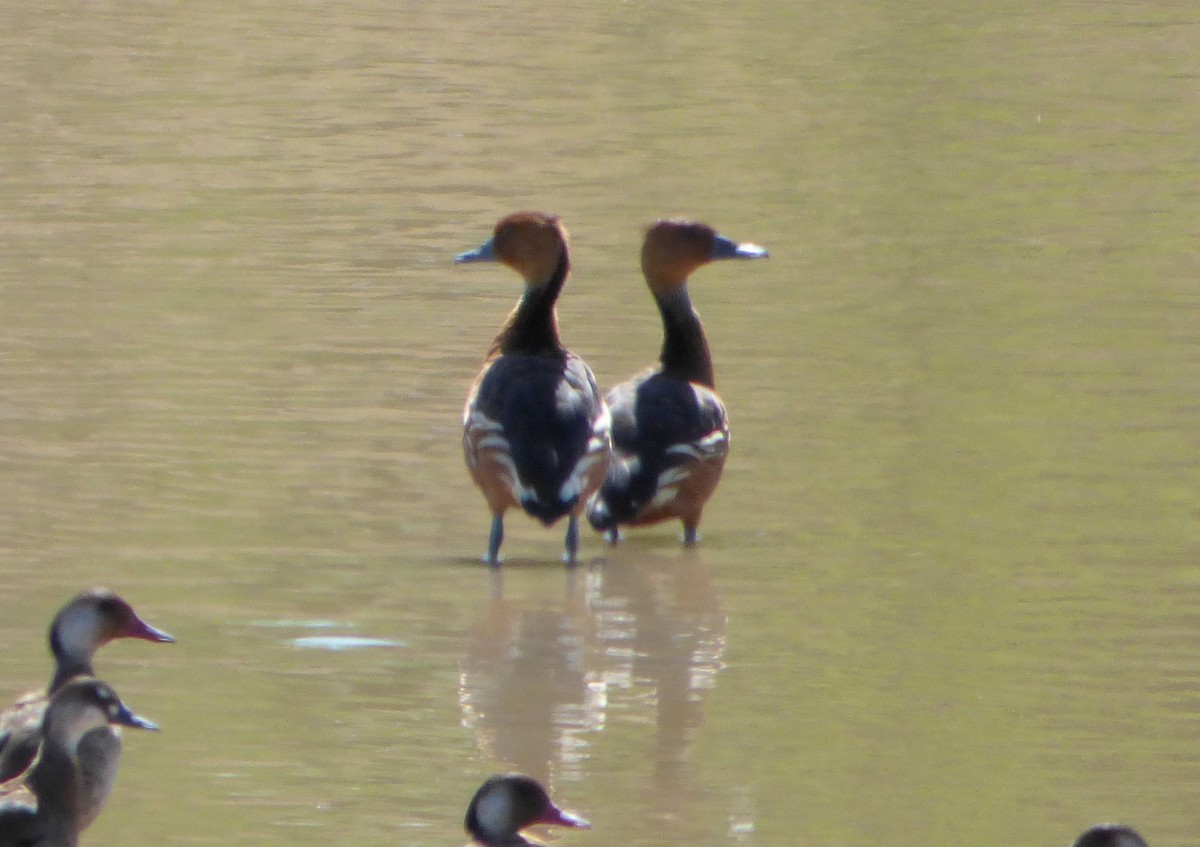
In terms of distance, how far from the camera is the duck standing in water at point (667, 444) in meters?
10.3

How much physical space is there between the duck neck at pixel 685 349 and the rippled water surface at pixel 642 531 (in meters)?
0.47

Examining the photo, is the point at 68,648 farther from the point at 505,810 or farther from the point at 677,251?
the point at 677,251

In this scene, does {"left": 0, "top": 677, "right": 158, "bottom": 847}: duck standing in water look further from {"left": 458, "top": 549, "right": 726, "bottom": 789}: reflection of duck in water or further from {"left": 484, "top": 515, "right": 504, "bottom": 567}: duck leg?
{"left": 484, "top": 515, "right": 504, "bottom": 567}: duck leg

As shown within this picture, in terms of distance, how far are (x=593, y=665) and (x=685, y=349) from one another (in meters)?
2.82

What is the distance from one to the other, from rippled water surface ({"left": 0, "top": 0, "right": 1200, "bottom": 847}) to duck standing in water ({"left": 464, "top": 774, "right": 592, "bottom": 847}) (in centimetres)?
63

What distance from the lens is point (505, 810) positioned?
6070mm

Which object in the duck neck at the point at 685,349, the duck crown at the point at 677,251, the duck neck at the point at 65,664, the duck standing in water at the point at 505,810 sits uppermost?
the duck crown at the point at 677,251

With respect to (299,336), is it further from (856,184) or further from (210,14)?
(210,14)

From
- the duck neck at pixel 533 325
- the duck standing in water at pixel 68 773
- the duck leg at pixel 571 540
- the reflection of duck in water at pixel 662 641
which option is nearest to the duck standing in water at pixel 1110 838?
the reflection of duck in water at pixel 662 641

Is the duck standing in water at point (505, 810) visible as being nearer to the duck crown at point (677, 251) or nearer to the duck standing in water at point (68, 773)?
the duck standing in water at point (68, 773)

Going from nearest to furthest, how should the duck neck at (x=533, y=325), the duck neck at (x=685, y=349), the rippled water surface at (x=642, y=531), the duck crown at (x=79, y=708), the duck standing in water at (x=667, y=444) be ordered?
the duck crown at (x=79, y=708)
the rippled water surface at (x=642, y=531)
the duck standing in water at (x=667, y=444)
the duck neck at (x=533, y=325)
the duck neck at (x=685, y=349)

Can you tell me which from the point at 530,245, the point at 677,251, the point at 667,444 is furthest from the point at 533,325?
the point at 677,251

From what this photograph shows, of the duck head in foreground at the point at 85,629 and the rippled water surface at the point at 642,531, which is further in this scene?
the rippled water surface at the point at 642,531

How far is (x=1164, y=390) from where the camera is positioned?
12.0m
